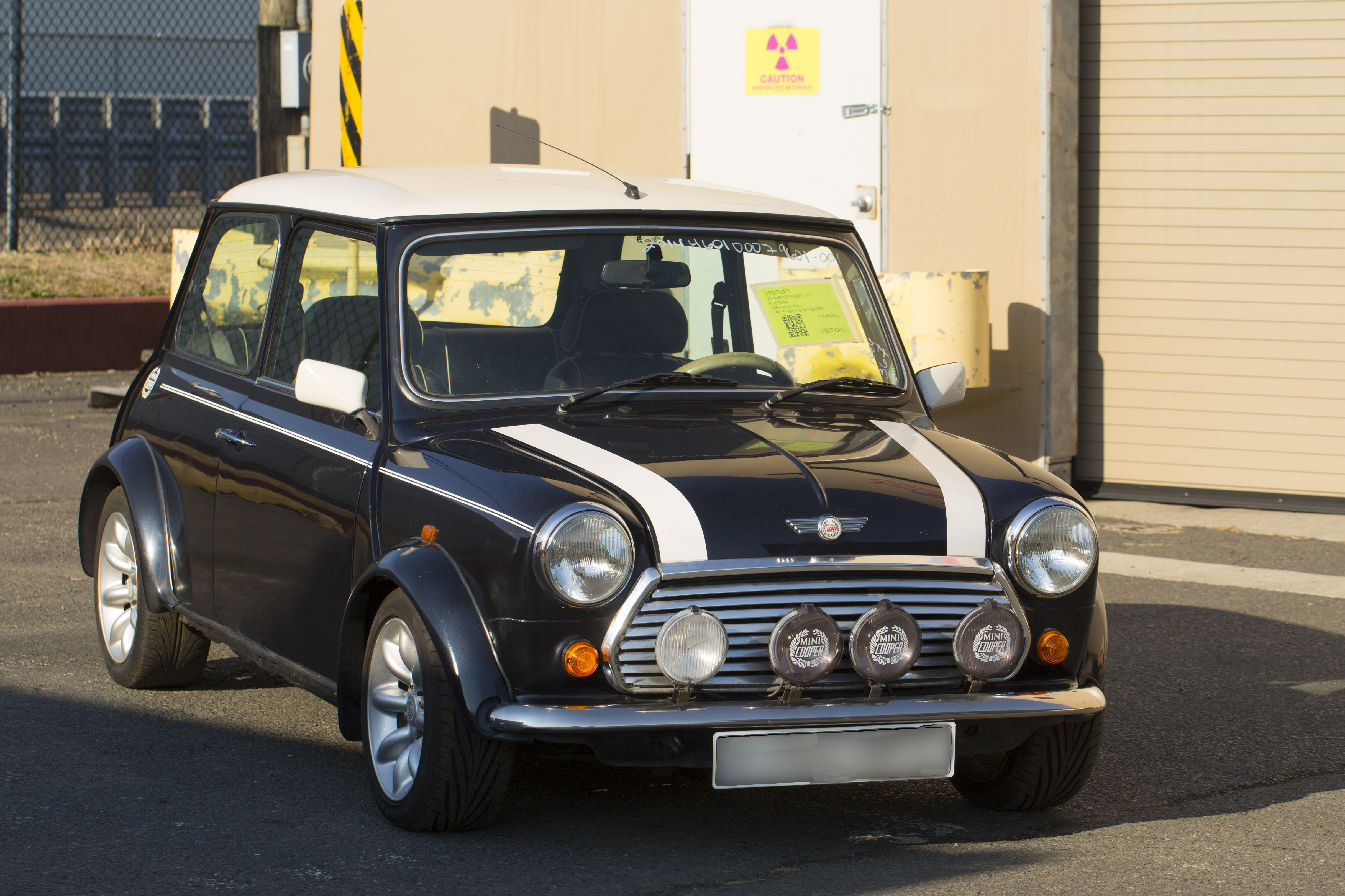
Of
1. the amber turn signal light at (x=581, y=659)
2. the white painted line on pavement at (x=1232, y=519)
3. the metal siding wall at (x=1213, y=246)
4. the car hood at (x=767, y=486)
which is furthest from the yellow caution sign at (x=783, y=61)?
the amber turn signal light at (x=581, y=659)

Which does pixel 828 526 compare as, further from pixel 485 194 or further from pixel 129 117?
pixel 129 117

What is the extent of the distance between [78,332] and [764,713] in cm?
1143

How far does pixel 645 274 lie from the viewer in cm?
495

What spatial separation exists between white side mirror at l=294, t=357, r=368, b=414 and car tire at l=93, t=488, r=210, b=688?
4.11 feet

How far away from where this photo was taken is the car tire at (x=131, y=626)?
18.2 ft

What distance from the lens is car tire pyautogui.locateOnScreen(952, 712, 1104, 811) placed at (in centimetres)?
445

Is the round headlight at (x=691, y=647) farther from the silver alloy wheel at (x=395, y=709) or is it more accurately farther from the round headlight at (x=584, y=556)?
the silver alloy wheel at (x=395, y=709)

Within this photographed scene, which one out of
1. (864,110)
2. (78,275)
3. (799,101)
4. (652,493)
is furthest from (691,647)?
(78,275)

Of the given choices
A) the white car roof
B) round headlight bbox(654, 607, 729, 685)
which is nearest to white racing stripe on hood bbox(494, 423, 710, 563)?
round headlight bbox(654, 607, 729, 685)

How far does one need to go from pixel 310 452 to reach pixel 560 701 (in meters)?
1.24

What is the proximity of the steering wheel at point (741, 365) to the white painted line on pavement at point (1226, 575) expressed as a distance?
3537mm

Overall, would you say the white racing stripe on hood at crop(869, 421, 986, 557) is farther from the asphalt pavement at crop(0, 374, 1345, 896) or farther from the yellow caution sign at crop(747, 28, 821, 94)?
the yellow caution sign at crop(747, 28, 821, 94)

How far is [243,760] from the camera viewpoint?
16.2ft

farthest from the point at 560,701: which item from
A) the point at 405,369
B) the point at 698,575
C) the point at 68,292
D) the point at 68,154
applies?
the point at 68,154
